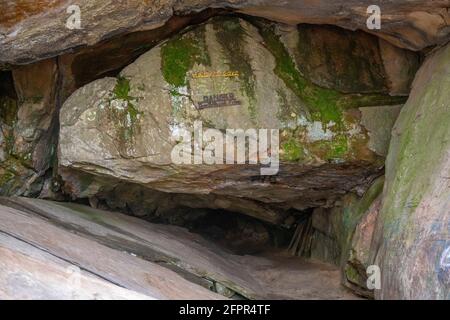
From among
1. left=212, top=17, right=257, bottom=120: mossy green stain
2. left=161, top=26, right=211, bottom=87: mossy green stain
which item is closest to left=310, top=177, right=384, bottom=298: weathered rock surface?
left=212, top=17, right=257, bottom=120: mossy green stain

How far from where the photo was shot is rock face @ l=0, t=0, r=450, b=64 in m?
5.04

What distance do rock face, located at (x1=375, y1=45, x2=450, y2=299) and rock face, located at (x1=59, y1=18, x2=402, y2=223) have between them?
60 cm

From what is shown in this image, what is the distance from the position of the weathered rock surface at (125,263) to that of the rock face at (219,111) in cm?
66

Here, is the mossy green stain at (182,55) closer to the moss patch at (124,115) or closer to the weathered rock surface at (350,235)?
the moss patch at (124,115)

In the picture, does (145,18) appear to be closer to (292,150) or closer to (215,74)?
(215,74)

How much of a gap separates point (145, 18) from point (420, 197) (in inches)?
111

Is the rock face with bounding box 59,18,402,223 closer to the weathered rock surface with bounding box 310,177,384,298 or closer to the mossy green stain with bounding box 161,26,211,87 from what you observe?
the mossy green stain with bounding box 161,26,211,87

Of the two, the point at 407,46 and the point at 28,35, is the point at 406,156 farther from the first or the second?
the point at 28,35

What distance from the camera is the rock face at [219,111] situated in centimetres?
614

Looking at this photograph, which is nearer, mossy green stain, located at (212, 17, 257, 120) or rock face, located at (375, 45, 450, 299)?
rock face, located at (375, 45, 450, 299)

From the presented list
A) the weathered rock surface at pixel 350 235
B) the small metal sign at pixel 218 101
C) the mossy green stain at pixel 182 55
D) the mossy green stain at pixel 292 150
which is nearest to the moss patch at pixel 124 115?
the mossy green stain at pixel 182 55

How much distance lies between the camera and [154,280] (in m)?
4.86

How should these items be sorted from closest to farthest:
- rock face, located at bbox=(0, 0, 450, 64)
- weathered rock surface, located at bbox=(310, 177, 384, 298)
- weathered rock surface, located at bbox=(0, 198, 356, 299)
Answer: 1. weathered rock surface, located at bbox=(0, 198, 356, 299)
2. rock face, located at bbox=(0, 0, 450, 64)
3. weathered rock surface, located at bbox=(310, 177, 384, 298)
